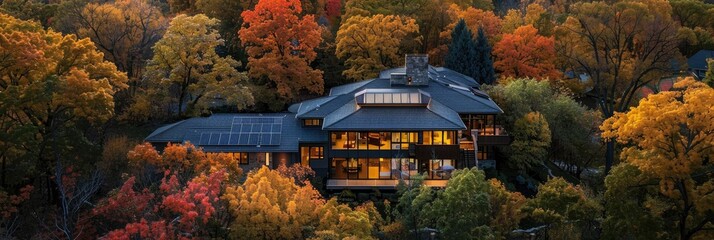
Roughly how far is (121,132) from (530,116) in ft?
89.9

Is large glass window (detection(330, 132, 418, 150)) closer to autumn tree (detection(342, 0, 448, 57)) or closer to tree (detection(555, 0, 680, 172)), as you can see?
tree (detection(555, 0, 680, 172))

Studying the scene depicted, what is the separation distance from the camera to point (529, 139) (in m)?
52.6

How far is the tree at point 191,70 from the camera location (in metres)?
54.1

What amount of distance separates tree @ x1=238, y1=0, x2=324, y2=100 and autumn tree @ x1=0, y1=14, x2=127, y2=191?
52.3 ft

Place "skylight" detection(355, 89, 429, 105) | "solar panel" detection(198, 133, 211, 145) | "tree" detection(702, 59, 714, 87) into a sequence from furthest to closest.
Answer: "tree" detection(702, 59, 714, 87) → "skylight" detection(355, 89, 429, 105) → "solar panel" detection(198, 133, 211, 145)

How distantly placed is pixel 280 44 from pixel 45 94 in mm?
23876

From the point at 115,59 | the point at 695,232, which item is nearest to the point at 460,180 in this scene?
the point at 695,232

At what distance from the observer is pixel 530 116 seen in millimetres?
51531

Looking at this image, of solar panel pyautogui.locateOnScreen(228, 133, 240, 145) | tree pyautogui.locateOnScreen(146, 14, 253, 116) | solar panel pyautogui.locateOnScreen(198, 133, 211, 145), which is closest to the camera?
solar panel pyautogui.locateOnScreen(198, 133, 211, 145)

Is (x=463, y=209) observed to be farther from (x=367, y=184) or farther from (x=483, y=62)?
(x=483, y=62)

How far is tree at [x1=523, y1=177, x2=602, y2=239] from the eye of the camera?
39781mm

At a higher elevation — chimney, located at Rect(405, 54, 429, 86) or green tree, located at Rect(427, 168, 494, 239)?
chimney, located at Rect(405, 54, 429, 86)

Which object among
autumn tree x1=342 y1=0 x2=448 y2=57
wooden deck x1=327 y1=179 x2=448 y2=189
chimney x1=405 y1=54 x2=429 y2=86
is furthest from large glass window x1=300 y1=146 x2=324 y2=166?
autumn tree x1=342 y1=0 x2=448 y2=57

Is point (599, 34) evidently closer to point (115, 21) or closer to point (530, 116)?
point (530, 116)
